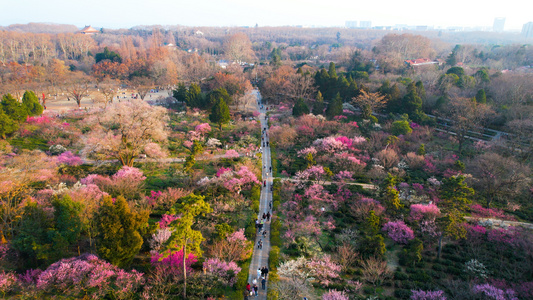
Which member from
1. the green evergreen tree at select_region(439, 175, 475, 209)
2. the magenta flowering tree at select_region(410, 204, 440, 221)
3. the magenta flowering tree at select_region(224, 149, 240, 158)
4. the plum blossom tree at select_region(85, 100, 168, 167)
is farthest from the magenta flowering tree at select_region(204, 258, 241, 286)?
the magenta flowering tree at select_region(224, 149, 240, 158)

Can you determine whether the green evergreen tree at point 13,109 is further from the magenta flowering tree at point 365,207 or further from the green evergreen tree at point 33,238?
the magenta flowering tree at point 365,207

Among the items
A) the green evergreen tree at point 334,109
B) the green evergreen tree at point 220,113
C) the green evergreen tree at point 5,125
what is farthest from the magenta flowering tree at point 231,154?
the green evergreen tree at point 5,125

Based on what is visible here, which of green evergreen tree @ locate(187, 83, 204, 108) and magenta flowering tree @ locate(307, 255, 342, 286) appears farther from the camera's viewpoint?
green evergreen tree @ locate(187, 83, 204, 108)

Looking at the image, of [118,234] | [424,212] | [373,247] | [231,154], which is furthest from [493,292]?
[231,154]

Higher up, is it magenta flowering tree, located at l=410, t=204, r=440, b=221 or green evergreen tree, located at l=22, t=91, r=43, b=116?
green evergreen tree, located at l=22, t=91, r=43, b=116

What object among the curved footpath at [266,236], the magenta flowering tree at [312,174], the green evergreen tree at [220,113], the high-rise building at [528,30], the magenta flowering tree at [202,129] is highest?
the high-rise building at [528,30]

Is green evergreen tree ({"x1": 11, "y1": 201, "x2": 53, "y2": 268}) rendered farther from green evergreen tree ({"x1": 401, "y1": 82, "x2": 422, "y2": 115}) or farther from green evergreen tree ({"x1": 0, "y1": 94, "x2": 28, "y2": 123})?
green evergreen tree ({"x1": 401, "y1": 82, "x2": 422, "y2": 115})

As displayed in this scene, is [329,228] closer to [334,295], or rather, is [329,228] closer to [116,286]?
[334,295]
